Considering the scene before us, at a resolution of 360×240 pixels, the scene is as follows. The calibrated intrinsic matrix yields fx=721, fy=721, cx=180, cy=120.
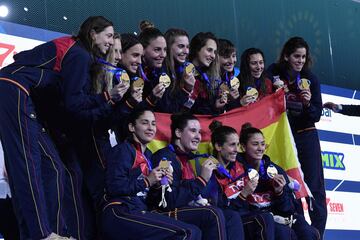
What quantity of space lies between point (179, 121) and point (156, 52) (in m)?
0.45

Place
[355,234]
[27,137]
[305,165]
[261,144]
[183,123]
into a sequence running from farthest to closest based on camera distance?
[355,234], [305,165], [261,144], [183,123], [27,137]

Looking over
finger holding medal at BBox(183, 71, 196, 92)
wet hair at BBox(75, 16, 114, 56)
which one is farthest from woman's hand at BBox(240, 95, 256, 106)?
wet hair at BBox(75, 16, 114, 56)

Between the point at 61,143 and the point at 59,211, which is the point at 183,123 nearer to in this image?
the point at 61,143

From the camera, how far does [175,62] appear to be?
463cm

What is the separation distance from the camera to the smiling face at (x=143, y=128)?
4.15 meters

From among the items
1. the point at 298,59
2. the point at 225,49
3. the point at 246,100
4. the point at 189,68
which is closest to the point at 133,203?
the point at 189,68

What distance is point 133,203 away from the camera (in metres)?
3.85

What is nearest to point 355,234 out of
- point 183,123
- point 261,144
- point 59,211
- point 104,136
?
point 261,144

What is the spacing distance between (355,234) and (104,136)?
3.83 metres

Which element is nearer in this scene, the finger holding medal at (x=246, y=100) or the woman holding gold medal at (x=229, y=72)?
the woman holding gold medal at (x=229, y=72)

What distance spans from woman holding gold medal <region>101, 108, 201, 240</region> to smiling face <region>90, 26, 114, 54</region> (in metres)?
0.57

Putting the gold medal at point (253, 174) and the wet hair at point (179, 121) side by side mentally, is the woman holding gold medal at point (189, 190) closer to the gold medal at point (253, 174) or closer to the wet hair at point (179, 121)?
the wet hair at point (179, 121)

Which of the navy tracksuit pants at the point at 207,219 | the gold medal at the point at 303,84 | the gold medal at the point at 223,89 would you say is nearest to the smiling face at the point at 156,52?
the gold medal at the point at 223,89

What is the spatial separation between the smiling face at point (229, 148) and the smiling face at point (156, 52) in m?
0.63
